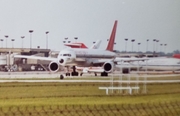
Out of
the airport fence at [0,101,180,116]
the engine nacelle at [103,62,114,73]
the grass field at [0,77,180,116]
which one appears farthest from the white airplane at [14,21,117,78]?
the airport fence at [0,101,180,116]

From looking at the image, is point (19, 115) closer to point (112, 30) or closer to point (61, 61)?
point (61, 61)

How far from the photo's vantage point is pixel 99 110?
22.9 feet

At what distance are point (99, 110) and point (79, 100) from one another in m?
0.27

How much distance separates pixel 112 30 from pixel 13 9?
1.30 metres

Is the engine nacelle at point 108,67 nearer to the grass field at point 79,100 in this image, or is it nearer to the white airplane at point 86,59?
the white airplane at point 86,59

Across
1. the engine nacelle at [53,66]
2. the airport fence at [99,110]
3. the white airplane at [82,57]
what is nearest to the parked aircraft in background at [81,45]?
the white airplane at [82,57]

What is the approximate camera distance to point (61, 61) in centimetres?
703

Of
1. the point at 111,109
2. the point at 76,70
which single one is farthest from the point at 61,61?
the point at 111,109

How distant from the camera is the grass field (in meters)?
6.69

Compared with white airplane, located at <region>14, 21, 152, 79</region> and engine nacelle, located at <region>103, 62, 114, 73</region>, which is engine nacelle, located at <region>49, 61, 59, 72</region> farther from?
engine nacelle, located at <region>103, 62, 114, 73</region>

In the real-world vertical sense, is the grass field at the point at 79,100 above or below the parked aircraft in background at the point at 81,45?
below

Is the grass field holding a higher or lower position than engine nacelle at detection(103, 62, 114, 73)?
lower

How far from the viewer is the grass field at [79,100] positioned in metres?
6.69

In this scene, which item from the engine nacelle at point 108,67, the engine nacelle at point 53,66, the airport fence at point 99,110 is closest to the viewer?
the airport fence at point 99,110
